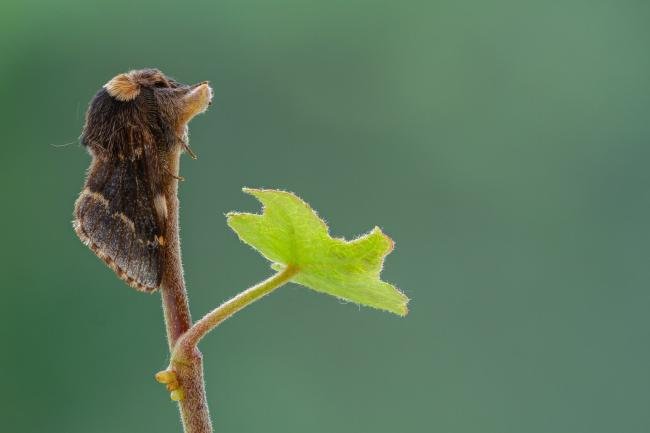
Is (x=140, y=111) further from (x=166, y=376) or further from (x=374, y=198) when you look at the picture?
(x=374, y=198)

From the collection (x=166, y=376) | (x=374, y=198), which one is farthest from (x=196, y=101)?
(x=374, y=198)

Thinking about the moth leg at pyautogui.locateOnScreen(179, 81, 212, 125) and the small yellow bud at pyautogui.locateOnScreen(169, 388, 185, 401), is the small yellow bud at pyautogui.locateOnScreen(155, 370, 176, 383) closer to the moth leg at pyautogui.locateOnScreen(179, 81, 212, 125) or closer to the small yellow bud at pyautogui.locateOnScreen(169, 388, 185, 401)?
the small yellow bud at pyautogui.locateOnScreen(169, 388, 185, 401)

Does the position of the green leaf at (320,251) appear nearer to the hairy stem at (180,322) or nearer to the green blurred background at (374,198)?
the hairy stem at (180,322)

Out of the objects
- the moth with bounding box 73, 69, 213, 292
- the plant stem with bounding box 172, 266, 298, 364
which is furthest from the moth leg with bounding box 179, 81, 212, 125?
the plant stem with bounding box 172, 266, 298, 364

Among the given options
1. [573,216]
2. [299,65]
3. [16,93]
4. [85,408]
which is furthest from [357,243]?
[573,216]

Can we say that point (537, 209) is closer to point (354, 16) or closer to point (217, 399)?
point (354, 16)

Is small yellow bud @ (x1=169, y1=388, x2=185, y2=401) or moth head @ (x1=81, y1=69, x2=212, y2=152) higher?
moth head @ (x1=81, y1=69, x2=212, y2=152)
